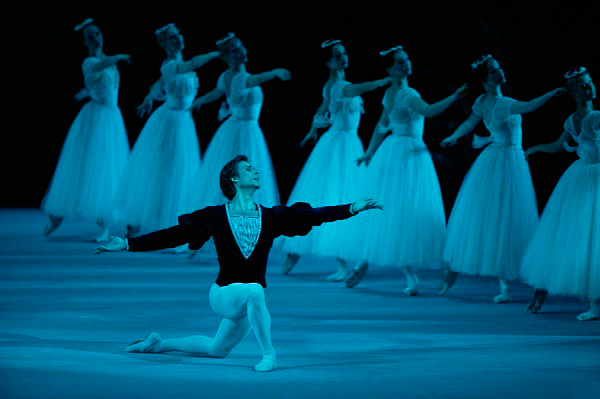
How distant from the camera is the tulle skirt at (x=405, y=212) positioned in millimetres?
6141

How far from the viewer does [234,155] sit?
24.2 feet

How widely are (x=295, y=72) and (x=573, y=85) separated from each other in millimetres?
4867

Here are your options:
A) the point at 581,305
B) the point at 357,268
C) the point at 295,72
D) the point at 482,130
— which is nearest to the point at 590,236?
the point at 581,305

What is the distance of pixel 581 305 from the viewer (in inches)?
231

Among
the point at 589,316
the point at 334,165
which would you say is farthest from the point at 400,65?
the point at 589,316

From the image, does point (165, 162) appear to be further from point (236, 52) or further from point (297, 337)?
point (297, 337)

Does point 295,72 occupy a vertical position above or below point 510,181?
above

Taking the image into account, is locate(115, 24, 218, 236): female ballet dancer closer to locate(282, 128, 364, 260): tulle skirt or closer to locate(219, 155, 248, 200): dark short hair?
locate(282, 128, 364, 260): tulle skirt

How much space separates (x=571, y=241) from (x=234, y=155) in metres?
2.70

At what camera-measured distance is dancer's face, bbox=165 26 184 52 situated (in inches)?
309

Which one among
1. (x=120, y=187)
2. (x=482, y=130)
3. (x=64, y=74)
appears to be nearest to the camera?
(x=120, y=187)

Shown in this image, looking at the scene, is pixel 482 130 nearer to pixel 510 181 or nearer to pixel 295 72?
pixel 295 72

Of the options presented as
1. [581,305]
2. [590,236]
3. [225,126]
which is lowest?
[581,305]

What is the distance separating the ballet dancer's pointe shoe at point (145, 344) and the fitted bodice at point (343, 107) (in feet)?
9.43
